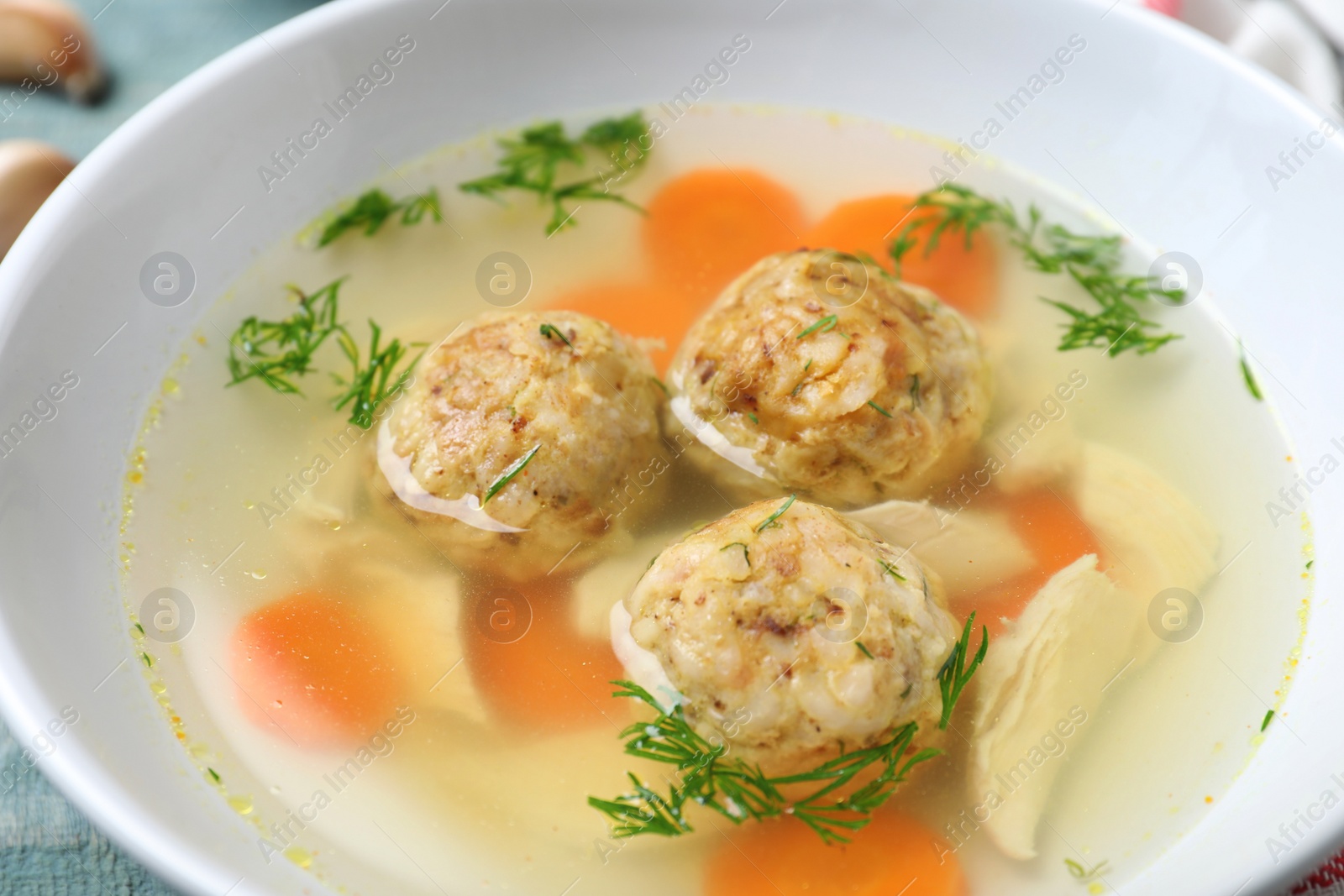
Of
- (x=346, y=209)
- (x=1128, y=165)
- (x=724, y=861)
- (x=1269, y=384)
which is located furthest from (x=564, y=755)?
(x=1128, y=165)

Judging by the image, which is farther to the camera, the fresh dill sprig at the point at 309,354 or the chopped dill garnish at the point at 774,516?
the fresh dill sprig at the point at 309,354

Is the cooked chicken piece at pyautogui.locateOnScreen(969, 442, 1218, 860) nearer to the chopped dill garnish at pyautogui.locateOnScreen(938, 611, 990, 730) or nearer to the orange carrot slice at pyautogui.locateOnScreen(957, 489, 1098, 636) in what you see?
the orange carrot slice at pyautogui.locateOnScreen(957, 489, 1098, 636)

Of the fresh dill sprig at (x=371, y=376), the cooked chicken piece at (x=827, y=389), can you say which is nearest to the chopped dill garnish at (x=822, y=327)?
the cooked chicken piece at (x=827, y=389)

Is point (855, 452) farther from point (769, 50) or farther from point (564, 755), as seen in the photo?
point (769, 50)

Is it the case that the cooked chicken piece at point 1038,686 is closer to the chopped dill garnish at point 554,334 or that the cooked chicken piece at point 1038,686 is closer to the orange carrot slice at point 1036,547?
the orange carrot slice at point 1036,547

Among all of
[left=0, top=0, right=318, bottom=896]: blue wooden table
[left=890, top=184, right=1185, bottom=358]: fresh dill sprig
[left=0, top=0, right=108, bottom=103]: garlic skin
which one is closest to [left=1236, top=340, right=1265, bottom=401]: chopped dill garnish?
[left=890, top=184, right=1185, bottom=358]: fresh dill sprig

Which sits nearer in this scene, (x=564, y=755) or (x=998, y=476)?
(x=564, y=755)
